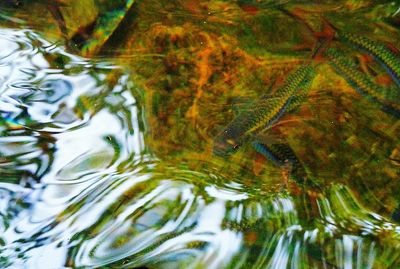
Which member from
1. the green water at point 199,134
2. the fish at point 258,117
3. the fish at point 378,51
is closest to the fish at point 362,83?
the green water at point 199,134

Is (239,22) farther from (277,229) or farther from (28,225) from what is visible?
(28,225)

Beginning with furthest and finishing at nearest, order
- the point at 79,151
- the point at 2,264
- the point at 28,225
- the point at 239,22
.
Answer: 1. the point at 239,22
2. the point at 79,151
3. the point at 28,225
4. the point at 2,264

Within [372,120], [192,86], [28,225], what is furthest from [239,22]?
[28,225]

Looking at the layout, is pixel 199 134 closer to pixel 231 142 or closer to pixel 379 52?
pixel 231 142

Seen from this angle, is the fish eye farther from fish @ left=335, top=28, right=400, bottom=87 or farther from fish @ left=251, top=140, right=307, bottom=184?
fish @ left=335, top=28, right=400, bottom=87

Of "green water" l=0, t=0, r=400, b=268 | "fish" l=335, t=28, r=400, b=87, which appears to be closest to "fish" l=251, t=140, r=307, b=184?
"green water" l=0, t=0, r=400, b=268

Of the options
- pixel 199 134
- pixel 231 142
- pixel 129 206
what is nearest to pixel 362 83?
pixel 231 142

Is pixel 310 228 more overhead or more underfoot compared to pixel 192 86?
more underfoot

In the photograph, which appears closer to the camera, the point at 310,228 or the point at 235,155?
the point at 310,228
